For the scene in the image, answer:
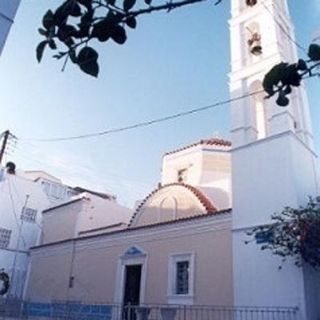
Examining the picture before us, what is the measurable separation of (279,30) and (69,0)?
13903mm

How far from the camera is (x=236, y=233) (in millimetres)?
11906

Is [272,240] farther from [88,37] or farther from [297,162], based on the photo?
[88,37]

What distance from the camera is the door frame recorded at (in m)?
14.5

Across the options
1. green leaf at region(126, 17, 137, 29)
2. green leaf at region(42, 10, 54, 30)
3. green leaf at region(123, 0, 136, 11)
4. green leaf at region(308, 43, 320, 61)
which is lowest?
green leaf at region(308, 43, 320, 61)

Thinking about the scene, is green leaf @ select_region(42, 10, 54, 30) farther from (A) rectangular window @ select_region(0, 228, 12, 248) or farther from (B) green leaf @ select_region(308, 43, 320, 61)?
(A) rectangular window @ select_region(0, 228, 12, 248)

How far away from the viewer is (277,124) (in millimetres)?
12180

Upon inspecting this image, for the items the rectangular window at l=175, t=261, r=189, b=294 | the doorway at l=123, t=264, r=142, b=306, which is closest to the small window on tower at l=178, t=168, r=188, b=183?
the doorway at l=123, t=264, r=142, b=306

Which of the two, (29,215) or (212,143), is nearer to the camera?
(212,143)

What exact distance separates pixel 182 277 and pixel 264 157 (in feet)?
16.1

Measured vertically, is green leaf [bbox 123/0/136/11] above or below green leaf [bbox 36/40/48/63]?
above

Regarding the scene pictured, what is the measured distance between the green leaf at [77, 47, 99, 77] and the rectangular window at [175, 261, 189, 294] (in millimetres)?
12571

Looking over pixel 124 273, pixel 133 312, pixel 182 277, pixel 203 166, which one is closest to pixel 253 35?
pixel 203 166

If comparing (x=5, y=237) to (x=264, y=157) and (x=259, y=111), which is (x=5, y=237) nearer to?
(x=259, y=111)

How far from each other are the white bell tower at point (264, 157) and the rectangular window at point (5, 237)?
16402mm
